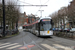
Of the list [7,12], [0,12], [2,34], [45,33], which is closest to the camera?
[45,33]

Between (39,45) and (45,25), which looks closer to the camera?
(39,45)

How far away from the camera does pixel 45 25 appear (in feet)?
61.6

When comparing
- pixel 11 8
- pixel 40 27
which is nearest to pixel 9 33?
pixel 11 8

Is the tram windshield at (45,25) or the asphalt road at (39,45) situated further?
the tram windshield at (45,25)

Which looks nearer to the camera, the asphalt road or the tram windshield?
the asphalt road

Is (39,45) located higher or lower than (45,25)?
lower

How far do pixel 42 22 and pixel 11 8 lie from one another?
420 inches

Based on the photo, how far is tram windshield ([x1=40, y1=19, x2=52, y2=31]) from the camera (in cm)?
1872

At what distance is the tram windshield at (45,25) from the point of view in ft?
61.4

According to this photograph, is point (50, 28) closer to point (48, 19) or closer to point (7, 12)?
point (48, 19)

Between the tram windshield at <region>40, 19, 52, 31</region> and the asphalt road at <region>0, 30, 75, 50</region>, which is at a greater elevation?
the tram windshield at <region>40, 19, 52, 31</region>

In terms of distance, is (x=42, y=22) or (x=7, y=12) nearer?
(x=42, y=22)

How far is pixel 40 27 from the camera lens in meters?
19.2

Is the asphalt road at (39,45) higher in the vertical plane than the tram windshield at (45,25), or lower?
lower
